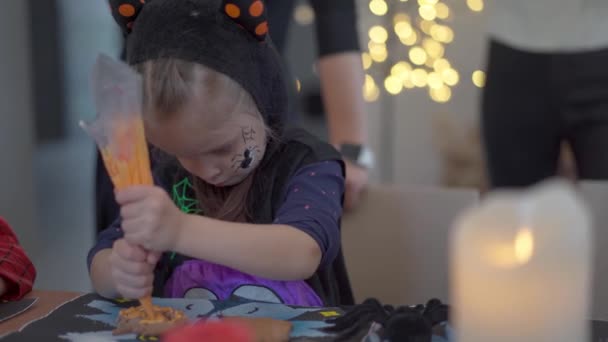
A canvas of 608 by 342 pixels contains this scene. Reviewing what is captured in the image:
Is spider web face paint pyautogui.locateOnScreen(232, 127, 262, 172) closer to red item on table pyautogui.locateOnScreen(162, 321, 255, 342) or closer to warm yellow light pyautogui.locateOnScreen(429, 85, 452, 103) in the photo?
red item on table pyautogui.locateOnScreen(162, 321, 255, 342)

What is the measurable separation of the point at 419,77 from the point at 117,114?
141 inches

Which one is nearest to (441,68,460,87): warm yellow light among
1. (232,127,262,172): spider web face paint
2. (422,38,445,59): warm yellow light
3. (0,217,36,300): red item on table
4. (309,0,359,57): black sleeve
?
(422,38,445,59): warm yellow light

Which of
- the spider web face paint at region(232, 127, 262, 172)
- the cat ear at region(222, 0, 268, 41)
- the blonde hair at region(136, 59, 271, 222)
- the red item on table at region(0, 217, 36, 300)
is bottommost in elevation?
the red item on table at region(0, 217, 36, 300)

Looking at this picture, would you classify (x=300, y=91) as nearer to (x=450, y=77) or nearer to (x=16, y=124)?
(x=450, y=77)

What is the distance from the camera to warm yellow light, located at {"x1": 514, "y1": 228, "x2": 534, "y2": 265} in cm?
41

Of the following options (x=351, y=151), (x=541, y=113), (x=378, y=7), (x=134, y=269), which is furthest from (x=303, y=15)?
(x=134, y=269)

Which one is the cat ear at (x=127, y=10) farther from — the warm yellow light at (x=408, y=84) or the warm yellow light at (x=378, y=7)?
the warm yellow light at (x=408, y=84)

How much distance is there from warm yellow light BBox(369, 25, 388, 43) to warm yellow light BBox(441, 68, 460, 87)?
0.40m

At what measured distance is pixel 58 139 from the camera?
12.8 feet

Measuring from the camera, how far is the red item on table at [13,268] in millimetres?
955

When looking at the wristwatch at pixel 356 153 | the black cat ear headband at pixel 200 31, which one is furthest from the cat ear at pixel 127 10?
the wristwatch at pixel 356 153

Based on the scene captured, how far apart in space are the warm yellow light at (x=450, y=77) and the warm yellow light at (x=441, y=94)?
34mm

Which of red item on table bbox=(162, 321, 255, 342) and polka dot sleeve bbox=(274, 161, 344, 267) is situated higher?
red item on table bbox=(162, 321, 255, 342)

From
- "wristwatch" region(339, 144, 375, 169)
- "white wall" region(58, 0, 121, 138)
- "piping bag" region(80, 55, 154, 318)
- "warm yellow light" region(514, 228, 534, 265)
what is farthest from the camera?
"white wall" region(58, 0, 121, 138)
